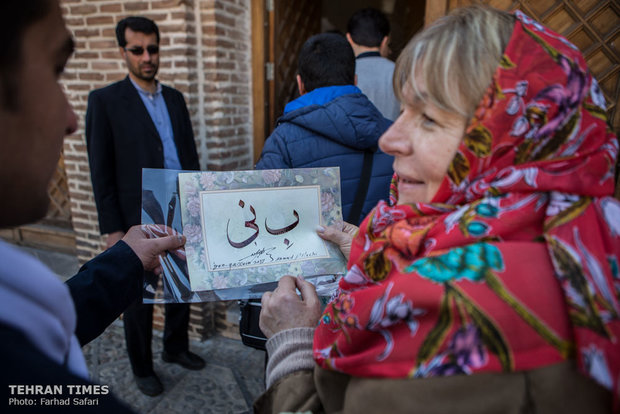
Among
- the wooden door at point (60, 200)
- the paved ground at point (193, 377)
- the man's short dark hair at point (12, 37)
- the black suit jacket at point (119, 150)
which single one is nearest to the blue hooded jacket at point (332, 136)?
the black suit jacket at point (119, 150)

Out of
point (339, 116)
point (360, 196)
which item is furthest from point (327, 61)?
point (360, 196)

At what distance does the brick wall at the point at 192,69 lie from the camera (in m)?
3.04

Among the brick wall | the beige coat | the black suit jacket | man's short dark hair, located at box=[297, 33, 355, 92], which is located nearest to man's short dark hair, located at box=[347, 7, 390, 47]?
the brick wall

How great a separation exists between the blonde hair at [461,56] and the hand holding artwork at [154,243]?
97 cm

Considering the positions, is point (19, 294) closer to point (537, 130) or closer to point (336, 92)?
point (537, 130)

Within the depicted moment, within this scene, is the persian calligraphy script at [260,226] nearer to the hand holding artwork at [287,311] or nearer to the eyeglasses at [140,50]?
the hand holding artwork at [287,311]

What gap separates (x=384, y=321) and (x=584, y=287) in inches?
14.4

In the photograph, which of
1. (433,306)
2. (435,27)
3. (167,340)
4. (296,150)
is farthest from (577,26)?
(167,340)

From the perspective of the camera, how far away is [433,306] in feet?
2.36

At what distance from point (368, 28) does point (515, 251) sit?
2.97 m

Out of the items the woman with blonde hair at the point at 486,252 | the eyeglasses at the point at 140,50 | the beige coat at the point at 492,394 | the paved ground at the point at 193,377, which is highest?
the eyeglasses at the point at 140,50

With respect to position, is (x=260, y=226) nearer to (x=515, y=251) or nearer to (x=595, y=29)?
(x=515, y=251)

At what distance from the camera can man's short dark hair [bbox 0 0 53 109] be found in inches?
25.1

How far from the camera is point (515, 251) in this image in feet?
2.41
